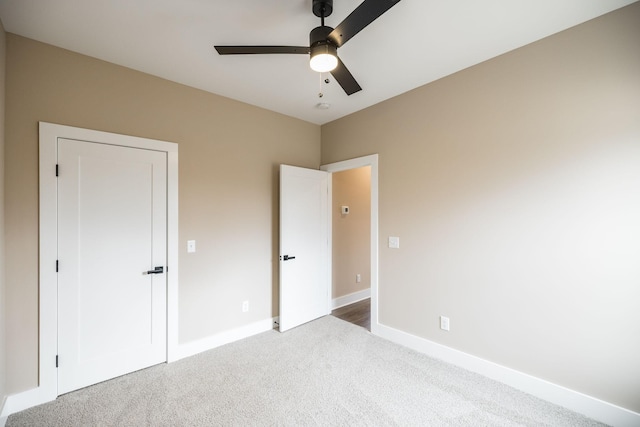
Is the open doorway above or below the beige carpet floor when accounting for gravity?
above

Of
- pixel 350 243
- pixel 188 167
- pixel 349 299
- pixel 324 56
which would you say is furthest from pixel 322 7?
pixel 349 299

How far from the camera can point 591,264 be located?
6.04ft

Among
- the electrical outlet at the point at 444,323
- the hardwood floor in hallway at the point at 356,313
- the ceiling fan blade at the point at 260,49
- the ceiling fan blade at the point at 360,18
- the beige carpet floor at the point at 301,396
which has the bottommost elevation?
the hardwood floor in hallway at the point at 356,313

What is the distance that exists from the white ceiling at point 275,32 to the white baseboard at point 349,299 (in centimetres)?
308

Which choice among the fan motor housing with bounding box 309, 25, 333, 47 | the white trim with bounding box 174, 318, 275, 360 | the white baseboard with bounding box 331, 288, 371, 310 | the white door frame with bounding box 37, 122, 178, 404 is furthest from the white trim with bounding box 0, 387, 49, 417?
the fan motor housing with bounding box 309, 25, 333, 47

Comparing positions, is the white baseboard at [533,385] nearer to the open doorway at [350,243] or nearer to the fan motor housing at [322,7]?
the open doorway at [350,243]

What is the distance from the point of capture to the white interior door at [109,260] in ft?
6.88

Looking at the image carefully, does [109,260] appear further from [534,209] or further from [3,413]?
[534,209]

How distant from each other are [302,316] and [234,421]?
5.44 feet

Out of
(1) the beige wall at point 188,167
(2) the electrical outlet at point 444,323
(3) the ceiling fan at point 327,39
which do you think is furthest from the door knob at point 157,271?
(2) the electrical outlet at point 444,323

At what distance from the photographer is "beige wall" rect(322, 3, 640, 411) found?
1.74 meters

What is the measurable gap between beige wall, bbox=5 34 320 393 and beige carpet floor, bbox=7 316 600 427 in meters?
0.43

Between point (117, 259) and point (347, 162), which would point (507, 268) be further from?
point (117, 259)

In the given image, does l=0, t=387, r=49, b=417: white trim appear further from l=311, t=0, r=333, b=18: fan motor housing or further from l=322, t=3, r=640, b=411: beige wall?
l=311, t=0, r=333, b=18: fan motor housing
